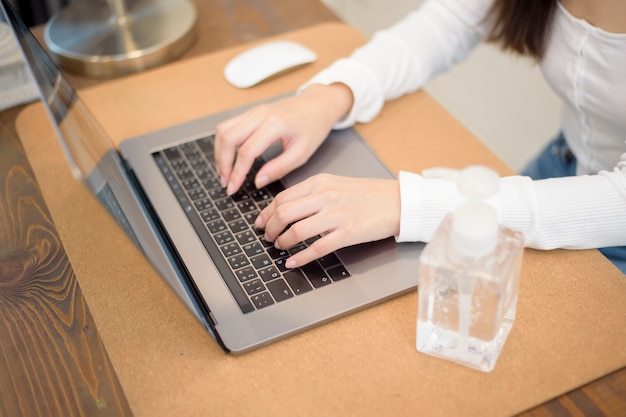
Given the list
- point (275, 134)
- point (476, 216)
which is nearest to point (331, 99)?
point (275, 134)

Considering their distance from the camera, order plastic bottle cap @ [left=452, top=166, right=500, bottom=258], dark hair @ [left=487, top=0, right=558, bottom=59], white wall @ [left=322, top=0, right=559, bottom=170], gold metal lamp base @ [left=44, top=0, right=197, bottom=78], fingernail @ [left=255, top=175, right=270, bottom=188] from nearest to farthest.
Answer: plastic bottle cap @ [left=452, top=166, right=500, bottom=258] → fingernail @ [left=255, top=175, right=270, bottom=188] → dark hair @ [left=487, top=0, right=558, bottom=59] → gold metal lamp base @ [left=44, top=0, right=197, bottom=78] → white wall @ [left=322, top=0, right=559, bottom=170]

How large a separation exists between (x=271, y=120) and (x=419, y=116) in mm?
228

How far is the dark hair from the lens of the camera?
1.01 metres

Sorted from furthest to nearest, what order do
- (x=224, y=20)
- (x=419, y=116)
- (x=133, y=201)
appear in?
(x=224, y=20), (x=419, y=116), (x=133, y=201)

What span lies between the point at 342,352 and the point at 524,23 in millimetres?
579

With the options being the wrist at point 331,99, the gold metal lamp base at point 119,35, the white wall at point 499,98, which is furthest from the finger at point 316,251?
the white wall at point 499,98

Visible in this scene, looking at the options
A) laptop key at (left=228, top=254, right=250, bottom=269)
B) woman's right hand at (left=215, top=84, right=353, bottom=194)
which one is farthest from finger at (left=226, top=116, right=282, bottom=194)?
laptop key at (left=228, top=254, right=250, bottom=269)

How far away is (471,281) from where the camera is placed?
0.63 metres

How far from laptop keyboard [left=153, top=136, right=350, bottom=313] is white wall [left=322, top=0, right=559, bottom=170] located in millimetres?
1076

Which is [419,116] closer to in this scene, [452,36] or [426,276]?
[452,36]

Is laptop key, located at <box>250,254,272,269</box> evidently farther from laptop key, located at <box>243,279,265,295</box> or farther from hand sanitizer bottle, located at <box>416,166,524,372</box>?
hand sanitizer bottle, located at <box>416,166,524,372</box>

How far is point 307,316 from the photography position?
729 mm

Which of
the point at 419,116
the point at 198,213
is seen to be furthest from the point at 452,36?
the point at 198,213

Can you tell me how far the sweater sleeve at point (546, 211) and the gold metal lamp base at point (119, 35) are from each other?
0.53 metres
